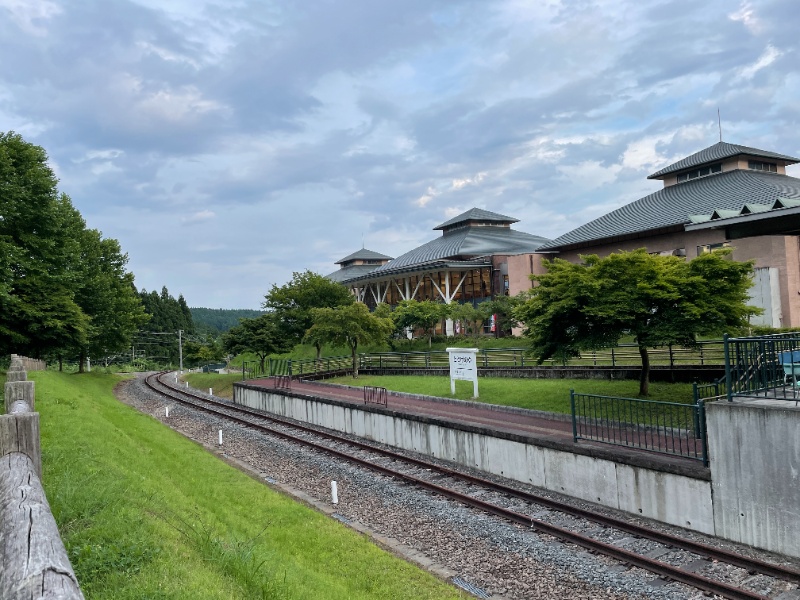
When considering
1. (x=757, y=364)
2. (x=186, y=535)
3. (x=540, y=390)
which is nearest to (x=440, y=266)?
(x=540, y=390)

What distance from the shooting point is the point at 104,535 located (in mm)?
6152

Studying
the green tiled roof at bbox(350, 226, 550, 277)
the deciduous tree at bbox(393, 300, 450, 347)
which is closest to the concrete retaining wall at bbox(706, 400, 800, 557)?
the deciduous tree at bbox(393, 300, 450, 347)

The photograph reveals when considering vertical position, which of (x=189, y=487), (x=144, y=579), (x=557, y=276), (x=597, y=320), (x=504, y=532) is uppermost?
(x=557, y=276)

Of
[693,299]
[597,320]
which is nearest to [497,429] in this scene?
[597,320]

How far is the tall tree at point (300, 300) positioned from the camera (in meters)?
45.6

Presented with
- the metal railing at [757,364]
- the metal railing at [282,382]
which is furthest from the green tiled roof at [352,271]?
the metal railing at [757,364]

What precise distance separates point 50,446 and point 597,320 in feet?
42.9

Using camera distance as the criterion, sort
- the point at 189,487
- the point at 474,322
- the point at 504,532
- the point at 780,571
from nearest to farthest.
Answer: the point at 780,571
the point at 504,532
the point at 189,487
the point at 474,322

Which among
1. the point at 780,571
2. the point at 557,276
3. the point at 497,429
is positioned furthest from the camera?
the point at 557,276

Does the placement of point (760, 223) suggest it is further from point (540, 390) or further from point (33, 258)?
point (33, 258)

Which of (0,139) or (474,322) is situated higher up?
(0,139)

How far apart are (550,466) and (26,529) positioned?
40.6 ft

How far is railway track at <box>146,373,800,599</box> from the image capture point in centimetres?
874

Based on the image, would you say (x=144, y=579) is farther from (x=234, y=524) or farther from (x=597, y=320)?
(x=597, y=320)
